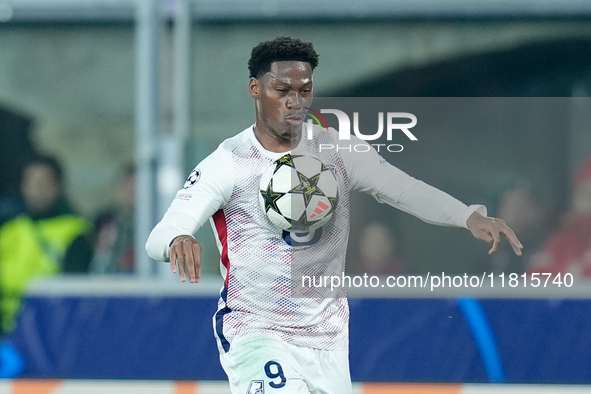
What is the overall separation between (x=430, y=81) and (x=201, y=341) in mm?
2259

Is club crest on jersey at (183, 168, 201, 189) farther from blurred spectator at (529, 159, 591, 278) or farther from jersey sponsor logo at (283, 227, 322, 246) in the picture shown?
blurred spectator at (529, 159, 591, 278)

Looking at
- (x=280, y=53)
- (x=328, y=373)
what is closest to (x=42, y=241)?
(x=280, y=53)

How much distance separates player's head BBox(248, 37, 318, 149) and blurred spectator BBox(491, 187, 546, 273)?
229cm

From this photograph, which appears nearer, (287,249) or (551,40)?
(287,249)

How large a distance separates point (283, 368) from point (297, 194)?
643 mm

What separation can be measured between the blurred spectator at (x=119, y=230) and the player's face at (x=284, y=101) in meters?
2.22

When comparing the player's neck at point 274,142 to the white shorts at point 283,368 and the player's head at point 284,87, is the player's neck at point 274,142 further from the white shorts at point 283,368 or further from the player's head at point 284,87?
the white shorts at point 283,368

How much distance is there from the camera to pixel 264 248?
312 cm

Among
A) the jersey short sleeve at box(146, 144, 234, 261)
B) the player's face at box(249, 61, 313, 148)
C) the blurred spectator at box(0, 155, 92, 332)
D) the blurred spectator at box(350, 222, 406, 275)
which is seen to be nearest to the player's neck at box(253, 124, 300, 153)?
the player's face at box(249, 61, 313, 148)

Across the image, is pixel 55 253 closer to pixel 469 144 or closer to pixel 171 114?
pixel 171 114

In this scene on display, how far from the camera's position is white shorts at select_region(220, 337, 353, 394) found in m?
2.87

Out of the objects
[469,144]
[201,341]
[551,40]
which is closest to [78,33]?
[201,341]

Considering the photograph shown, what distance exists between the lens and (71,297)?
5.30m

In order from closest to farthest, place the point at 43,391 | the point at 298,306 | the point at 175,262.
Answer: the point at 175,262
the point at 298,306
the point at 43,391
